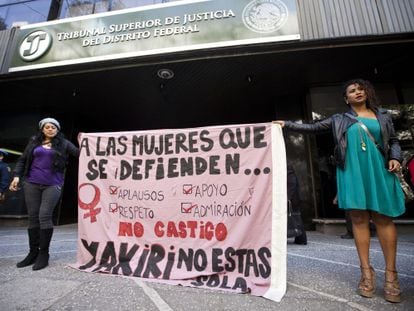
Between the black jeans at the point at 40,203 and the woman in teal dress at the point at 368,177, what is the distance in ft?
10.2

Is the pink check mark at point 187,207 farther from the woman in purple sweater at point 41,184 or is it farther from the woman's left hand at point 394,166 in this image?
the woman's left hand at point 394,166

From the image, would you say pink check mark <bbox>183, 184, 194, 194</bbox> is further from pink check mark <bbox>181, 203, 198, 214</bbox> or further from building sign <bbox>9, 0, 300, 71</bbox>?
building sign <bbox>9, 0, 300, 71</bbox>

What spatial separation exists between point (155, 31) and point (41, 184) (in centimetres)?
390

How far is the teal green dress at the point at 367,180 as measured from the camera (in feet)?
6.87

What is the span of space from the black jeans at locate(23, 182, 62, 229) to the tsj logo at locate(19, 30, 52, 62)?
4.14m

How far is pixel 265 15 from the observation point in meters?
5.17

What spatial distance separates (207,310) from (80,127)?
8.65 metres

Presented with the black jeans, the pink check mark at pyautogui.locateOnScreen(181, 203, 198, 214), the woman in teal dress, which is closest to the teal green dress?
the woman in teal dress

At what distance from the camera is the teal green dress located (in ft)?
6.87

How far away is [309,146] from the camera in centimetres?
666

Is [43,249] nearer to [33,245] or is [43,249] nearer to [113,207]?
[33,245]

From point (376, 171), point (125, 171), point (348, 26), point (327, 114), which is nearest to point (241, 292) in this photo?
point (376, 171)

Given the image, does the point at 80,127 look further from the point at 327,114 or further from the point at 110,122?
the point at 327,114

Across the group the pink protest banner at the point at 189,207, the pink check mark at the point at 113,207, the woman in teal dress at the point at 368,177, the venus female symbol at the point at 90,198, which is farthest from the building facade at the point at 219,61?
the pink check mark at the point at 113,207
